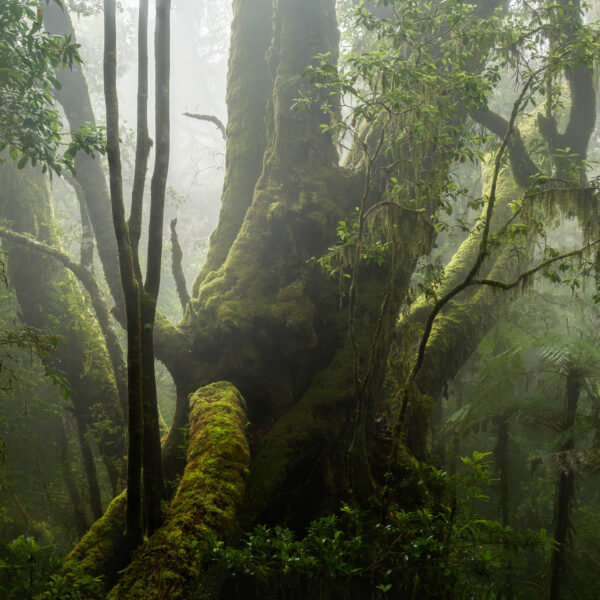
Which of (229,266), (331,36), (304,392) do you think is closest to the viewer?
(304,392)

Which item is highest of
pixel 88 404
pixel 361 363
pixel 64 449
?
pixel 361 363

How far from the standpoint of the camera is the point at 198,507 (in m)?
3.39

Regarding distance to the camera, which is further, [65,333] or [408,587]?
[65,333]

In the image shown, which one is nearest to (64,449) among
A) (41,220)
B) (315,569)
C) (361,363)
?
→ (41,220)

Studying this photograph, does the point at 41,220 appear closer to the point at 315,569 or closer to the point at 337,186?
the point at 337,186

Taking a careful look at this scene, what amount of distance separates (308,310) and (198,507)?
2.61m

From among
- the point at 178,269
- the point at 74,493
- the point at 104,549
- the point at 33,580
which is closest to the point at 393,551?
the point at 33,580

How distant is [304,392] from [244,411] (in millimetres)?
757

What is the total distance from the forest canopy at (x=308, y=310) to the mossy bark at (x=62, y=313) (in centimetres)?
4

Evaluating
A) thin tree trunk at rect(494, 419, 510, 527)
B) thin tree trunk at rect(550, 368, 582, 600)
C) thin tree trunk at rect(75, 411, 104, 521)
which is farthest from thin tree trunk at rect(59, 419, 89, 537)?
thin tree trunk at rect(494, 419, 510, 527)

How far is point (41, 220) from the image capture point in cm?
826

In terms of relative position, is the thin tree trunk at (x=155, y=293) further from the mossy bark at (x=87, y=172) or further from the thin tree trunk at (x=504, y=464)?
the thin tree trunk at (x=504, y=464)

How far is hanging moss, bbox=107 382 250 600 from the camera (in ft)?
9.39

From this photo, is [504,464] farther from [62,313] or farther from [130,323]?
[62,313]
